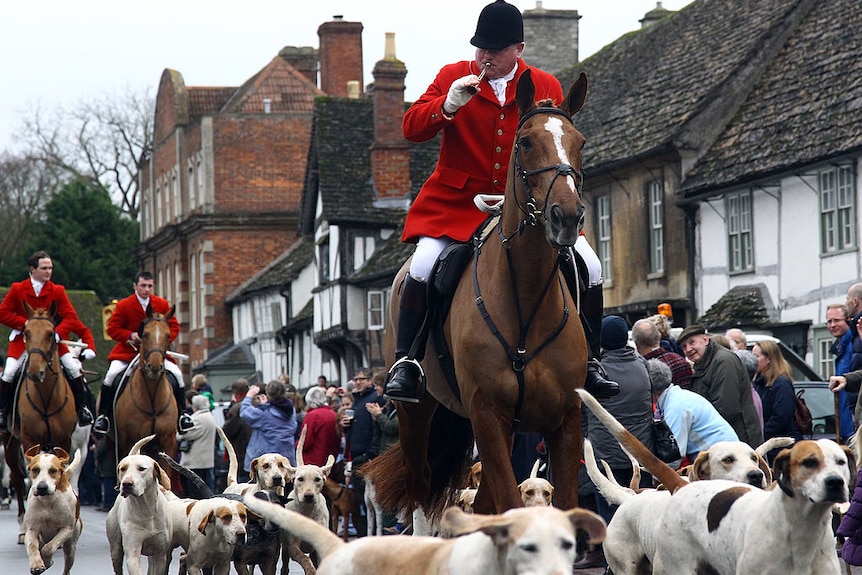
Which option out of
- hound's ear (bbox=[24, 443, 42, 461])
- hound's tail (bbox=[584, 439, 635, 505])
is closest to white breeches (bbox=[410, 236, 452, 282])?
hound's tail (bbox=[584, 439, 635, 505])

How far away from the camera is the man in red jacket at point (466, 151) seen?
8523 mm

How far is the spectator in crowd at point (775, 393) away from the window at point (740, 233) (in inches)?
478

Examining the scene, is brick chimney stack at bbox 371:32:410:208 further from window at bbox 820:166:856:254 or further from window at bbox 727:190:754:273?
window at bbox 820:166:856:254

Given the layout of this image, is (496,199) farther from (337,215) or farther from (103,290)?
(103,290)

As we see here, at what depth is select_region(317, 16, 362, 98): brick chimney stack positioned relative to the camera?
55.6 metres

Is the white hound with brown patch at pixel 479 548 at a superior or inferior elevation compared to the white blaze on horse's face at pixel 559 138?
inferior

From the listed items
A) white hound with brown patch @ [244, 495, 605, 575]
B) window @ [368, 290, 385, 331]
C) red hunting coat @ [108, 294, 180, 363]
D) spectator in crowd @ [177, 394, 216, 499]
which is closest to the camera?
white hound with brown patch @ [244, 495, 605, 575]

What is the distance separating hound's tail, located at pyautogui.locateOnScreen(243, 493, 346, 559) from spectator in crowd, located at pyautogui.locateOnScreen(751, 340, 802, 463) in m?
7.38

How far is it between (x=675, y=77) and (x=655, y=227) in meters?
3.41

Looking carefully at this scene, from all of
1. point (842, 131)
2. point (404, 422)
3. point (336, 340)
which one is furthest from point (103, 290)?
point (404, 422)

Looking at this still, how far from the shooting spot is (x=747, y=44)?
28297mm

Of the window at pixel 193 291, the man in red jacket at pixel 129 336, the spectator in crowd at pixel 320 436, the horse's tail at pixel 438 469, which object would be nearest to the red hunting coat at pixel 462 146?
the horse's tail at pixel 438 469

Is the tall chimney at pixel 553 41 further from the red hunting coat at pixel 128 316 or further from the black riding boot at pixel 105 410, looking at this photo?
the black riding boot at pixel 105 410

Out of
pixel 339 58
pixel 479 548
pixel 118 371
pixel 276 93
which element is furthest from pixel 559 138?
pixel 276 93
